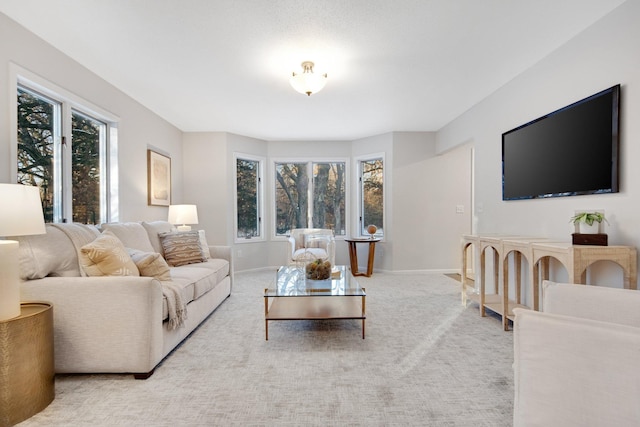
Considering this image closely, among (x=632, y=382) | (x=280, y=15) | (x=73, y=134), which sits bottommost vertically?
(x=632, y=382)

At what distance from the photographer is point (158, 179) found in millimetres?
4449

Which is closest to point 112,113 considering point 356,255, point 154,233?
point 154,233

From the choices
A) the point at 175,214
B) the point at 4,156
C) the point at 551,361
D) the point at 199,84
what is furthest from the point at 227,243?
the point at 551,361

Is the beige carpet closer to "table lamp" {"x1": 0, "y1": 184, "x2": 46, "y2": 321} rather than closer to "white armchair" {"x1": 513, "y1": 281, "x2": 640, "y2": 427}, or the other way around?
"table lamp" {"x1": 0, "y1": 184, "x2": 46, "y2": 321}

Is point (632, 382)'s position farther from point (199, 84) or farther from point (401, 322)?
point (199, 84)

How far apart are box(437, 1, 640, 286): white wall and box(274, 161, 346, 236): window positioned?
2575 mm

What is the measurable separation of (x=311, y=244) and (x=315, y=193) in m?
1.17

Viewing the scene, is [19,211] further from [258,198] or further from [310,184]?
[310,184]

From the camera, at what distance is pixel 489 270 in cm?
375

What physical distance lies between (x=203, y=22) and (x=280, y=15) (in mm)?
559

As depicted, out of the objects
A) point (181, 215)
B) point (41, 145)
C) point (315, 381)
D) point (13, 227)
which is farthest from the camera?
point (181, 215)

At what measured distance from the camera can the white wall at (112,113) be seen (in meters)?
2.23

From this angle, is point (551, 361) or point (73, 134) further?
point (73, 134)

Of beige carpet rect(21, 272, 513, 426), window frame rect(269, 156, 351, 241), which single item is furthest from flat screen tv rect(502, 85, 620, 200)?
window frame rect(269, 156, 351, 241)
